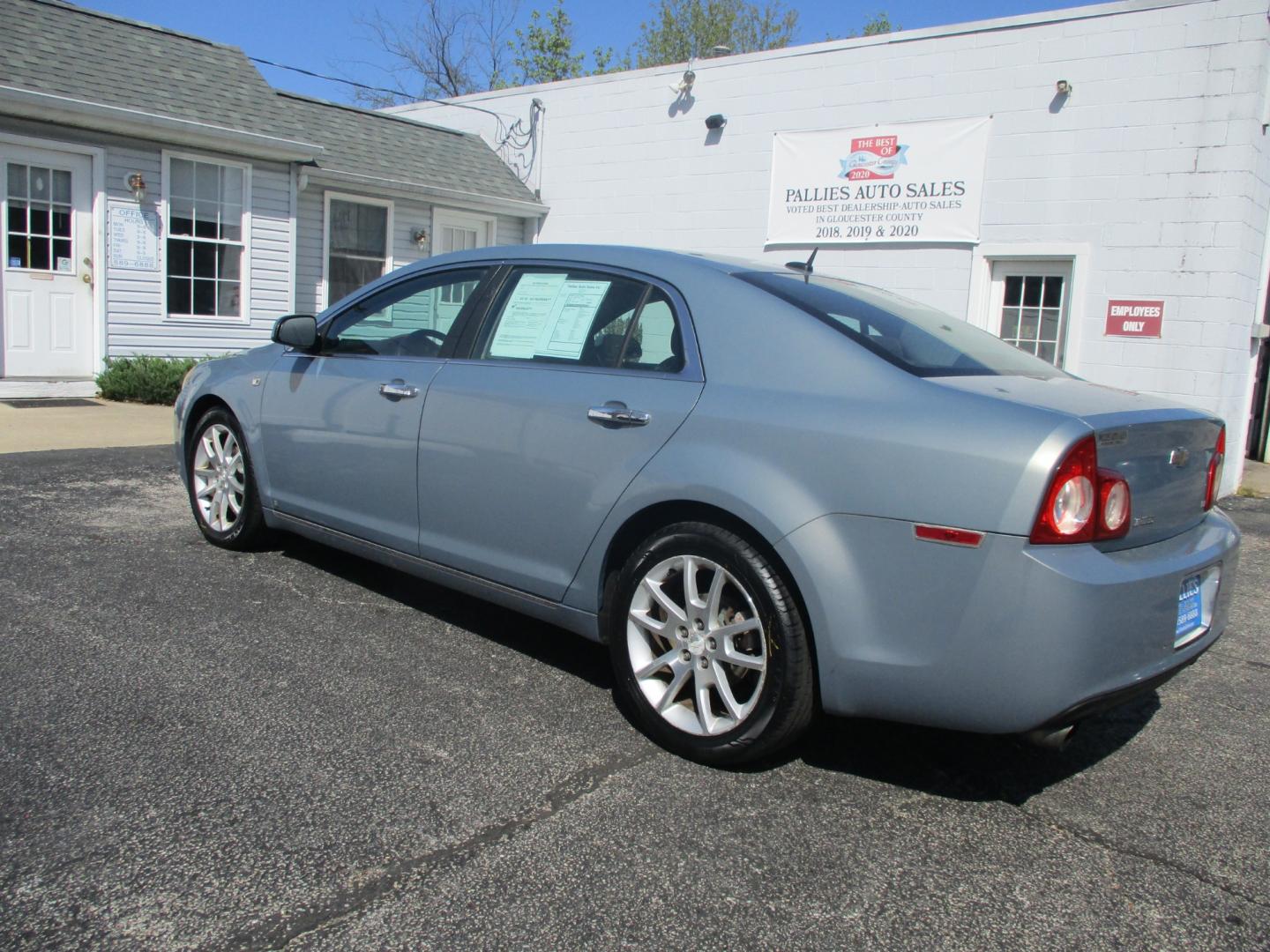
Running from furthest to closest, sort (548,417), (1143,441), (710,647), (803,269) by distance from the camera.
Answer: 1. (803,269)
2. (548,417)
3. (710,647)
4. (1143,441)

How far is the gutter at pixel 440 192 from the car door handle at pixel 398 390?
9.67 metres

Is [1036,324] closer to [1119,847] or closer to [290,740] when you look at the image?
[1119,847]

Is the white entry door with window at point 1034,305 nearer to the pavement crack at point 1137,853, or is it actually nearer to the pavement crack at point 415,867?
the pavement crack at point 1137,853

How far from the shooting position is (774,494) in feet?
9.56

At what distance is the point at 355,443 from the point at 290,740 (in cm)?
151

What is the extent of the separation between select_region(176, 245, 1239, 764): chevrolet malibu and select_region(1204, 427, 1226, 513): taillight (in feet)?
0.05

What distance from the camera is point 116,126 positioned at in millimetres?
10836

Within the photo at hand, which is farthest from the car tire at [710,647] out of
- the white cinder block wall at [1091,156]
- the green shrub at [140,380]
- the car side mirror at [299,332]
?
the green shrub at [140,380]

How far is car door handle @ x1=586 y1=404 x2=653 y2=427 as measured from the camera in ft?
10.8

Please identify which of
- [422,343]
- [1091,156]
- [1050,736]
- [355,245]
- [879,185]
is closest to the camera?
[1050,736]

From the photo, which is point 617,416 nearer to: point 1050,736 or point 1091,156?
point 1050,736

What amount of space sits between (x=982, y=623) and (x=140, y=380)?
10535 millimetres

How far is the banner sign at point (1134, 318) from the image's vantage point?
31.9 ft

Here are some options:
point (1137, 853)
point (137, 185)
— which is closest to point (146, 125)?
point (137, 185)
